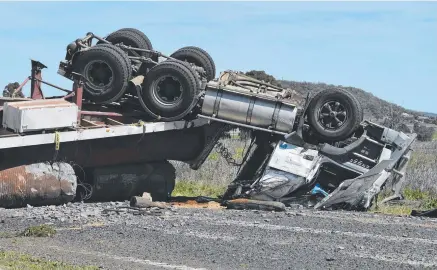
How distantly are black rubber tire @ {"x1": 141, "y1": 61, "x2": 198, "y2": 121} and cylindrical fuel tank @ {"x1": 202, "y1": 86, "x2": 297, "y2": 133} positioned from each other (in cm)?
32

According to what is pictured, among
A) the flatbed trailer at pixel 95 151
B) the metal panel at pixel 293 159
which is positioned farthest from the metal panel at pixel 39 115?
the metal panel at pixel 293 159

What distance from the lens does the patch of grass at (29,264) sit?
292 inches

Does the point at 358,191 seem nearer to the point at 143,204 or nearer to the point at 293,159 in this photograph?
the point at 293,159

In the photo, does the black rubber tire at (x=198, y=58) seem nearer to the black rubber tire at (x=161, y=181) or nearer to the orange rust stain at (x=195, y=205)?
the black rubber tire at (x=161, y=181)

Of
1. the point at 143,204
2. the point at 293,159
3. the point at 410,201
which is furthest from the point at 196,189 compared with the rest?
Answer: the point at 143,204

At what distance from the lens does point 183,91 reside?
14242mm

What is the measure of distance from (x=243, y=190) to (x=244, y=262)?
246 inches

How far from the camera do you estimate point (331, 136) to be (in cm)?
1436

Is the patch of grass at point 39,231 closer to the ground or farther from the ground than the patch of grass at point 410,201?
closer to the ground

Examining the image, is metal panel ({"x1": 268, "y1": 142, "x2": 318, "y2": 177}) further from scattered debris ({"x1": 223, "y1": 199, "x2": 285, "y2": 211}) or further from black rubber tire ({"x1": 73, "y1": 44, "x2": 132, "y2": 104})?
black rubber tire ({"x1": 73, "y1": 44, "x2": 132, "y2": 104})

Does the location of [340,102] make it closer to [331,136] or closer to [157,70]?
[331,136]

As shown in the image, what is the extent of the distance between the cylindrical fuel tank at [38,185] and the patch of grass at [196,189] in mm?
4404

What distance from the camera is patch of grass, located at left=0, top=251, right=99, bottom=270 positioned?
24.3ft

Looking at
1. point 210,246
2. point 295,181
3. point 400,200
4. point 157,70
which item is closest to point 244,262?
point 210,246
